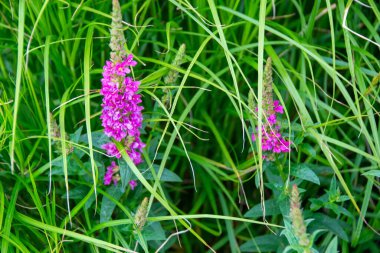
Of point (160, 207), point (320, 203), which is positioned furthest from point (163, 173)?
point (320, 203)

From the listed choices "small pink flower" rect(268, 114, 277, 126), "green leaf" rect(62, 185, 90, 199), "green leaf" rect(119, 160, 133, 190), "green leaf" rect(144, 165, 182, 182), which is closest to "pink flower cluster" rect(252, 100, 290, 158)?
"small pink flower" rect(268, 114, 277, 126)

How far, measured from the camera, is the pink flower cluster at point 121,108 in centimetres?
134

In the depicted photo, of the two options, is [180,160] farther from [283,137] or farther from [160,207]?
[283,137]

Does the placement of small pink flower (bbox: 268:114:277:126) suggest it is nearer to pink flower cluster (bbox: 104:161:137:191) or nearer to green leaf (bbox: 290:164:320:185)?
green leaf (bbox: 290:164:320:185)

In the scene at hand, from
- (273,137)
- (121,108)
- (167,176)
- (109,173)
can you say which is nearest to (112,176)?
(109,173)

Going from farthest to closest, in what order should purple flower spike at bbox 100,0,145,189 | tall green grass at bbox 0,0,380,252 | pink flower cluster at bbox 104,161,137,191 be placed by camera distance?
pink flower cluster at bbox 104,161,137,191, tall green grass at bbox 0,0,380,252, purple flower spike at bbox 100,0,145,189

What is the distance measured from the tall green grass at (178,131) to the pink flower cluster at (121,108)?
0.15 feet

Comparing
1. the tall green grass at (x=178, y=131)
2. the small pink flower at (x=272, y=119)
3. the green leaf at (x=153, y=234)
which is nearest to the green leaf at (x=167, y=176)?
the tall green grass at (x=178, y=131)

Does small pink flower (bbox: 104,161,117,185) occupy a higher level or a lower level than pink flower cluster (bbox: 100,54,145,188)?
lower

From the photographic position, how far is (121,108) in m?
1.38

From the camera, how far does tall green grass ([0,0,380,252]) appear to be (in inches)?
56.5

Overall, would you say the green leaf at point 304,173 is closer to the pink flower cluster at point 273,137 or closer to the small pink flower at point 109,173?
the pink flower cluster at point 273,137

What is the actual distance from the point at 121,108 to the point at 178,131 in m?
0.19

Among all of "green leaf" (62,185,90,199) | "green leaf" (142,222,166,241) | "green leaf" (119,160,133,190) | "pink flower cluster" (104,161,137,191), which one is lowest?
"green leaf" (142,222,166,241)
